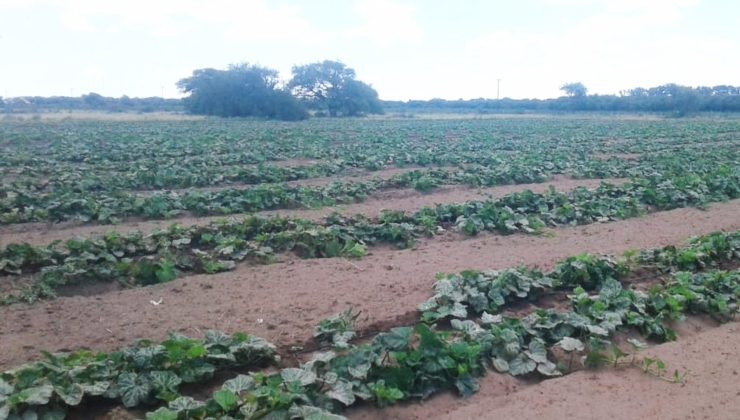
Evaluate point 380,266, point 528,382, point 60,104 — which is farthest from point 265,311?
point 60,104

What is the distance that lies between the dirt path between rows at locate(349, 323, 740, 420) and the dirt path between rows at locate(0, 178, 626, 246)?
694cm

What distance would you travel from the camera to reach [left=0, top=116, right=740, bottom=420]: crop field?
15.5 ft

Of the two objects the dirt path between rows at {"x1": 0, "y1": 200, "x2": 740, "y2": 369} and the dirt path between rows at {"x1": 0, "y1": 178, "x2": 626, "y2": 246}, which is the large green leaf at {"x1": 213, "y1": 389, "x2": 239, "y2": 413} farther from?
the dirt path between rows at {"x1": 0, "y1": 178, "x2": 626, "y2": 246}

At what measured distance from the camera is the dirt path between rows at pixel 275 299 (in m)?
6.01

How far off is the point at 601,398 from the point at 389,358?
1.68m

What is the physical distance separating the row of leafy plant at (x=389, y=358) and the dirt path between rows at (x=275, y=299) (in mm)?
660

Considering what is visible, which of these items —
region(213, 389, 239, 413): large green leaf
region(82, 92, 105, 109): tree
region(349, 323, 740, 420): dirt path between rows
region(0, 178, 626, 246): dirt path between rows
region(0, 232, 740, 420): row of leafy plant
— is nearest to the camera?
region(213, 389, 239, 413): large green leaf

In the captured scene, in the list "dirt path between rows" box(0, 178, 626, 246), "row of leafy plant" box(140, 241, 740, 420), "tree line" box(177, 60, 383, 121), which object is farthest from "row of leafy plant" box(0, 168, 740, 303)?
"tree line" box(177, 60, 383, 121)

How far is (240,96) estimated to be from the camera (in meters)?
68.8

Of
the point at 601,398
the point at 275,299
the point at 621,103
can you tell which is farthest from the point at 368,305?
the point at 621,103

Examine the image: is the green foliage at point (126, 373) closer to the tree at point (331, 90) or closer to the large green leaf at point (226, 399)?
the large green leaf at point (226, 399)

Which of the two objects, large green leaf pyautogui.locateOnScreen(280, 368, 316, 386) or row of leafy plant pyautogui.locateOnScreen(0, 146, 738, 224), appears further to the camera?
row of leafy plant pyautogui.locateOnScreen(0, 146, 738, 224)

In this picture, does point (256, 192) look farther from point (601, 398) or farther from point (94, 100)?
point (94, 100)

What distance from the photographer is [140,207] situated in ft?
38.9
